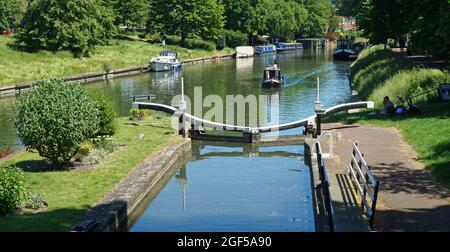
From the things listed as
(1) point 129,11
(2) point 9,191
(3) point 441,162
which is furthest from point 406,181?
(1) point 129,11

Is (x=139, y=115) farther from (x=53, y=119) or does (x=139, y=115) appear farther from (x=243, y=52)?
(x=243, y=52)

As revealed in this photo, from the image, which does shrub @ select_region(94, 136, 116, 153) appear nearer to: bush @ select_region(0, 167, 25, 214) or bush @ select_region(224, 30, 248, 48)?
bush @ select_region(0, 167, 25, 214)

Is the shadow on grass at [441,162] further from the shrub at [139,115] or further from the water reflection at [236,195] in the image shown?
the shrub at [139,115]

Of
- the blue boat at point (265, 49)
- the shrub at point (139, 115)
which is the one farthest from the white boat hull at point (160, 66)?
the shrub at point (139, 115)

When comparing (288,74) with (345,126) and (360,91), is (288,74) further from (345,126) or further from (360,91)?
(345,126)

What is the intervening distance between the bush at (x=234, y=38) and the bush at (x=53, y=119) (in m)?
94.9

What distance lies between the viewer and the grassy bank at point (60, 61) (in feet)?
185

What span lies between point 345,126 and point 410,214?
45.2 feet

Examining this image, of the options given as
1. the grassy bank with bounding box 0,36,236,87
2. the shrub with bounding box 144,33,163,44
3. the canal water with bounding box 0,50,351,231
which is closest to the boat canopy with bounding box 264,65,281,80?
the canal water with bounding box 0,50,351,231

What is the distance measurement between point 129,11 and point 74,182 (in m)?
79.6

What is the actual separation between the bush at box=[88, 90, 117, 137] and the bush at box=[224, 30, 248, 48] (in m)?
91.4

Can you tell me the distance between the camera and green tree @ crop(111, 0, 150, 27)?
92.6 meters

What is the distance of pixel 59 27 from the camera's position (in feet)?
222

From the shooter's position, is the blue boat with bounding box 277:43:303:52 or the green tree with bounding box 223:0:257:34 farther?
the blue boat with bounding box 277:43:303:52
